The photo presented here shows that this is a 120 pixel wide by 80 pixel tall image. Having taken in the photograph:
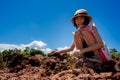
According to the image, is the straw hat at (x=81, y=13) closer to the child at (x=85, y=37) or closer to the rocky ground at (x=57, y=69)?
the child at (x=85, y=37)

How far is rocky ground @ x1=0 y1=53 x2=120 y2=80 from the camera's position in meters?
3.49

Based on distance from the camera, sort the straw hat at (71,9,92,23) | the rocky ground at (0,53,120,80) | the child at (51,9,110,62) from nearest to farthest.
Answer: the rocky ground at (0,53,120,80), the child at (51,9,110,62), the straw hat at (71,9,92,23)

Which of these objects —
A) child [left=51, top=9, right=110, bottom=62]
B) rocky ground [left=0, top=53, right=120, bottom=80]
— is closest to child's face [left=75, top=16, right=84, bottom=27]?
child [left=51, top=9, right=110, bottom=62]

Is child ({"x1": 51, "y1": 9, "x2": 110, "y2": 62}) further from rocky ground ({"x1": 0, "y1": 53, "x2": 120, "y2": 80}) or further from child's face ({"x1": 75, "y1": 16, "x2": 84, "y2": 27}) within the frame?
rocky ground ({"x1": 0, "y1": 53, "x2": 120, "y2": 80})

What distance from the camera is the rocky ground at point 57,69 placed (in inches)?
137

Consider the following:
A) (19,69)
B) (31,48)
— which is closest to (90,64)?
(19,69)

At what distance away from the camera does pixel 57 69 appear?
573 centimetres

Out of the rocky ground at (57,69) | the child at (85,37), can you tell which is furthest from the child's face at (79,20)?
the rocky ground at (57,69)

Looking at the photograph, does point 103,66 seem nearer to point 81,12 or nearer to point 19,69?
point 81,12

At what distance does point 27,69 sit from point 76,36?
134 cm

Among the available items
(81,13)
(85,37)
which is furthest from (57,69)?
(81,13)

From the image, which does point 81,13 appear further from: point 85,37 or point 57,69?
point 57,69

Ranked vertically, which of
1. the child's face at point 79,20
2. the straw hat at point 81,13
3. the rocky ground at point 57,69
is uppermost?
the straw hat at point 81,13

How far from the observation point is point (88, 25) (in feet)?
15.2
